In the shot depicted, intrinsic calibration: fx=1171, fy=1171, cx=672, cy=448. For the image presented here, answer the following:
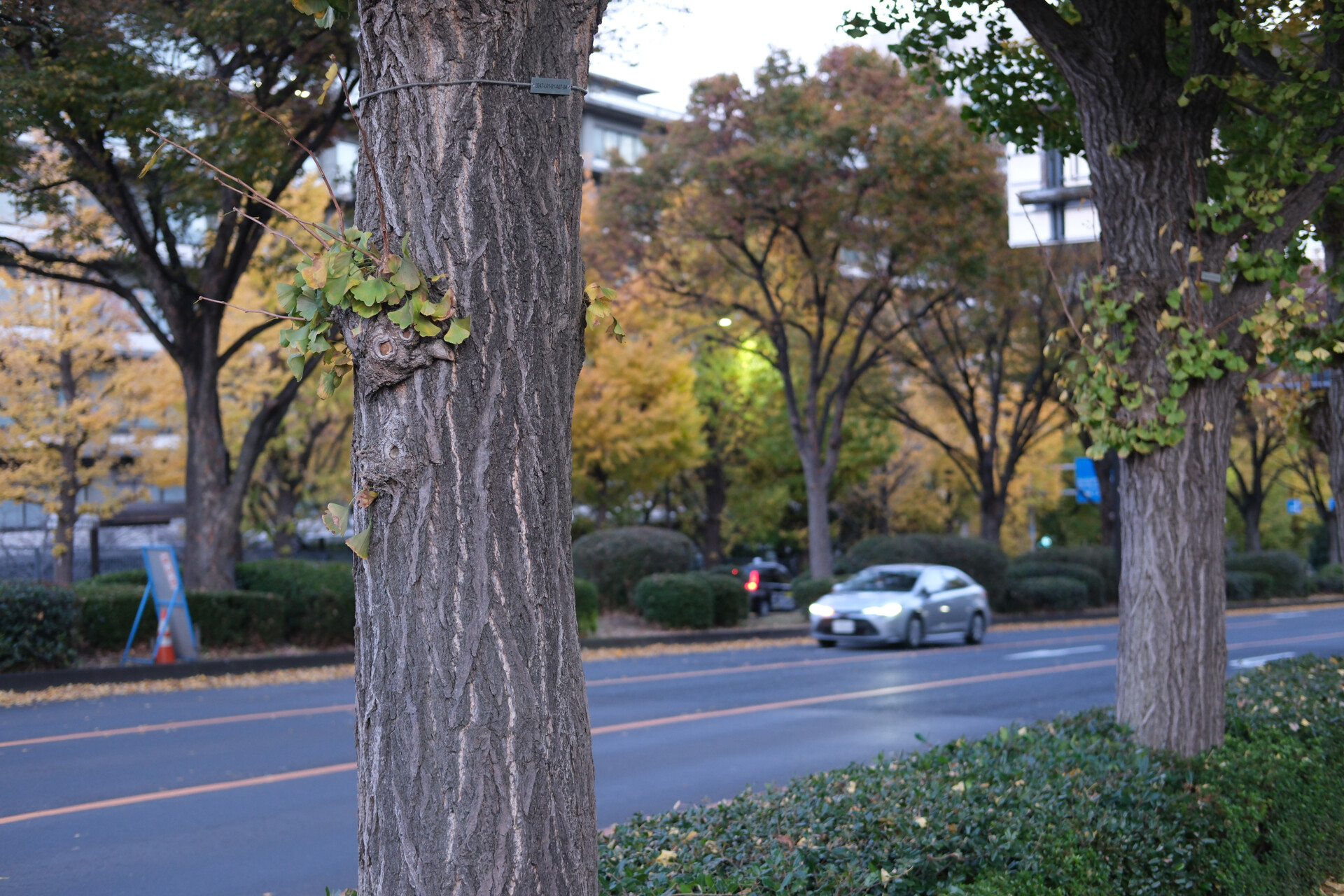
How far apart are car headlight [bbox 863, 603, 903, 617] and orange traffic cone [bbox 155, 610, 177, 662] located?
10.9m

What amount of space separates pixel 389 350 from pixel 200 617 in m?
14.9

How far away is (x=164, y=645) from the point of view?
1488 centimetres

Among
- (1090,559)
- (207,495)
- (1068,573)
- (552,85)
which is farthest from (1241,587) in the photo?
(552,85)

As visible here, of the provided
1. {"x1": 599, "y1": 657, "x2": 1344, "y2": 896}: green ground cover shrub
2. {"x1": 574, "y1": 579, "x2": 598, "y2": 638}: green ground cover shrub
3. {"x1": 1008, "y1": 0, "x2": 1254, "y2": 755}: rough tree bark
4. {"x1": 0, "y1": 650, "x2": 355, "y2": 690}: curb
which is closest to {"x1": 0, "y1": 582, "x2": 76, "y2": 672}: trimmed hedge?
{"x1": 0, "y1": 650, "x2": 355, "y2": 690}: curb

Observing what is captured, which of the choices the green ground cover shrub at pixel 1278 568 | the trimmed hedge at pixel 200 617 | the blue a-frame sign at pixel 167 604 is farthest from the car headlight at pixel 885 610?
the green ground cover shrub at pixel 1278 568

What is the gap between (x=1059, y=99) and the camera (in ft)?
27.8

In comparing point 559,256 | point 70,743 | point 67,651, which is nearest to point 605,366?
point 67,651

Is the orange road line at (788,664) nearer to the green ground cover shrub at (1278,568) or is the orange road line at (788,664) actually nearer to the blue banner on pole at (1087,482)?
the blue banner on pole at (1087,482)

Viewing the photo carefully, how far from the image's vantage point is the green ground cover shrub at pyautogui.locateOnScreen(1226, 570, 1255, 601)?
37306 millimetres

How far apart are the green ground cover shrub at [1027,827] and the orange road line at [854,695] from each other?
18.0ft

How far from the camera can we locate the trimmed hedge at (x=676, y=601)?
22422mm

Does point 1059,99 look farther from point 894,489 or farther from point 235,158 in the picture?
point 894,489

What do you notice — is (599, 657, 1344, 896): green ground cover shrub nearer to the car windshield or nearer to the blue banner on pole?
the car windshield

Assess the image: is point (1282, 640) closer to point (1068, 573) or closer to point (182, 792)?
point (1068, 573)
